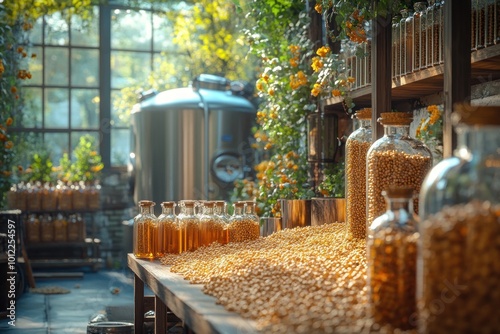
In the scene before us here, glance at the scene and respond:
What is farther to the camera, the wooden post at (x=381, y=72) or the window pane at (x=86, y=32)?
the window pane at (x=86, y=32)

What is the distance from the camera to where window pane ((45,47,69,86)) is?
9453mm

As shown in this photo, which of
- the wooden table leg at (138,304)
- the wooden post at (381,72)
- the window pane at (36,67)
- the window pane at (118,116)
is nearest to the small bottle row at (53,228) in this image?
the window pane at (118,116)

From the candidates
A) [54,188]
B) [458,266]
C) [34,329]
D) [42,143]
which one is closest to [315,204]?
[34,329]

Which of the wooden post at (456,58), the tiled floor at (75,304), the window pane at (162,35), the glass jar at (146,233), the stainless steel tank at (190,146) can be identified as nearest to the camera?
the wooden post at (456,58)

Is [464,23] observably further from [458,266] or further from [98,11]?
[98,11]

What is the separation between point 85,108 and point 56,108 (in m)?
0.33

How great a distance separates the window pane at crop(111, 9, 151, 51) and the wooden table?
6.44 metres

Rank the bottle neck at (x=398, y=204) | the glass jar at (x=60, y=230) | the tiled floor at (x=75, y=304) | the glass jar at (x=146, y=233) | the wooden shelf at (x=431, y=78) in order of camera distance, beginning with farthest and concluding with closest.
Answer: the glass jar at (x=60, y=230) → the tiled floor at (x=75, y=304) → the glass jar at (x=146, y=233) → the wooden shelf at (x=431, y=78) → the bottle neck at (x=398, y=204)

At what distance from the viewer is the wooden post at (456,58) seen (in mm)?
2211

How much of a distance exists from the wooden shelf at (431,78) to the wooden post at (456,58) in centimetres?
42

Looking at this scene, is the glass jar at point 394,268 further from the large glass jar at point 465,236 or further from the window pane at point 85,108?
the window pane at point 85,108

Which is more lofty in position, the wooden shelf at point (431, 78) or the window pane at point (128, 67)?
the window pane at point (128, 67)

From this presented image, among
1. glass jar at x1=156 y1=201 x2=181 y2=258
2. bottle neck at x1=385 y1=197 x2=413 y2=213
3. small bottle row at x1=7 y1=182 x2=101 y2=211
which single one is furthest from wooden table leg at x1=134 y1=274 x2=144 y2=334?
small bottle row at x1=7 y1=182 x2=101 y2=211

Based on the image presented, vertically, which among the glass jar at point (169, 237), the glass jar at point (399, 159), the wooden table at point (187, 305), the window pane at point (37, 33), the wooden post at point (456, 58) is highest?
the window pane at point (37, 33)
